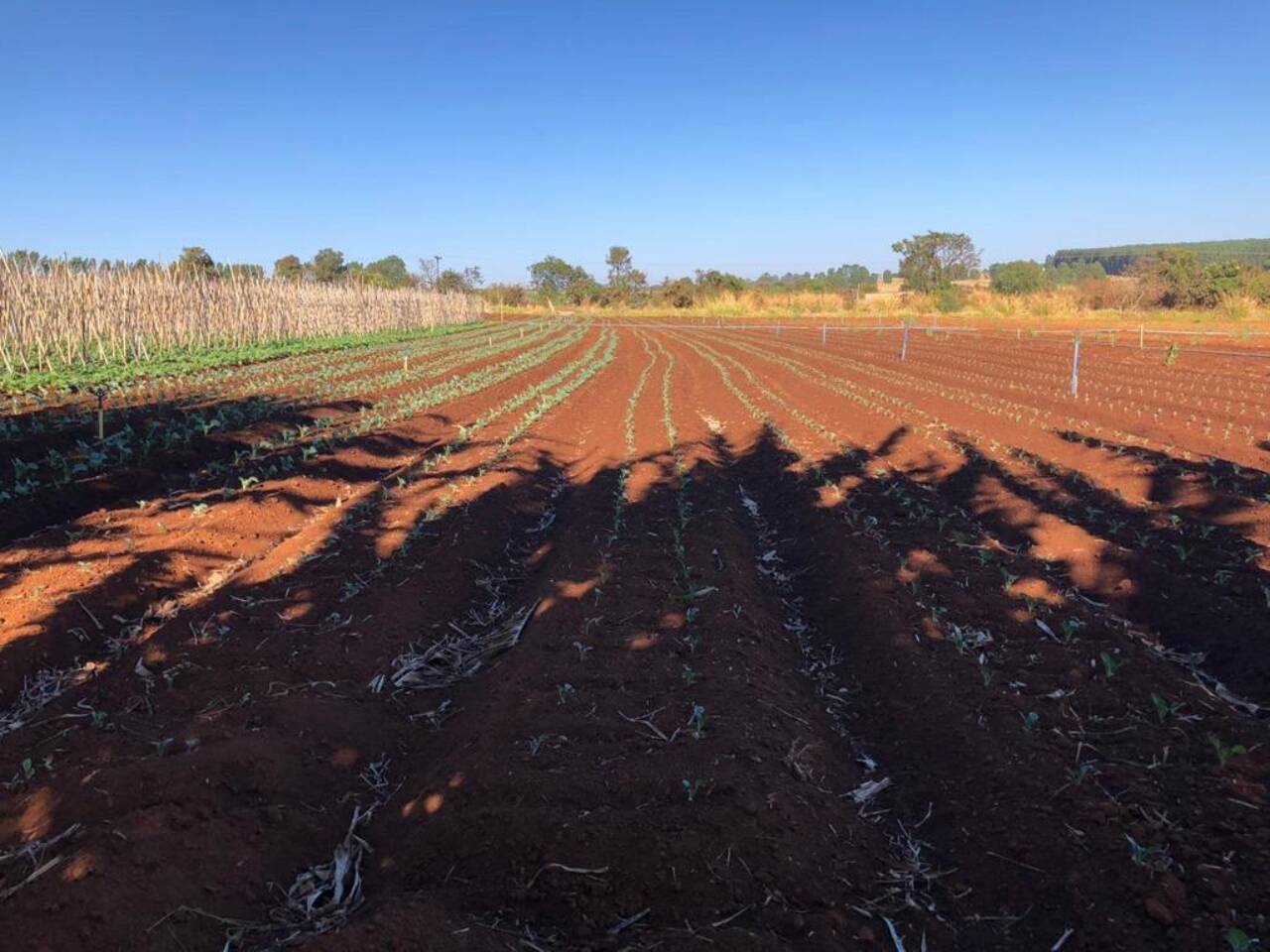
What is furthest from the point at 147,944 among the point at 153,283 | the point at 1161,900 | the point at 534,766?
the point at 153,283

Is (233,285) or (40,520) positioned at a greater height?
(233,285)

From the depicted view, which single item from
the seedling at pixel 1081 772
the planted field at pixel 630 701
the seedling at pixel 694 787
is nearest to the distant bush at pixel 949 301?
the planted field at pixel 630 701

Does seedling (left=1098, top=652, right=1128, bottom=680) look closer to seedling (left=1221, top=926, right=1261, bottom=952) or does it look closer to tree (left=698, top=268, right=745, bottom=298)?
seedling (left=1221, top=926, right=1261, bottom=952)

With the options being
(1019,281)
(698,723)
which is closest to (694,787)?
(698,723)

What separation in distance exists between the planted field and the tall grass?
1028cm

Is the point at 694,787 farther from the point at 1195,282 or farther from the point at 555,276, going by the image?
the point at 555,276

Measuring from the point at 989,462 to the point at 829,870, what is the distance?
8.42 metres

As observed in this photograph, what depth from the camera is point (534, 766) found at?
3.84 m

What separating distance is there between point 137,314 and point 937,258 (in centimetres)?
7960

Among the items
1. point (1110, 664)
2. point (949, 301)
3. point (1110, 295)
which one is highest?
point (949, 301)

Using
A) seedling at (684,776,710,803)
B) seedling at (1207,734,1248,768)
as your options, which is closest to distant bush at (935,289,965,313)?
seedling at (1207,734,1248,768)

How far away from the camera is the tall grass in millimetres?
18672

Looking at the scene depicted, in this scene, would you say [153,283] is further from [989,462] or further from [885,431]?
[989,462]

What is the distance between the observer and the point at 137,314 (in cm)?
2205
